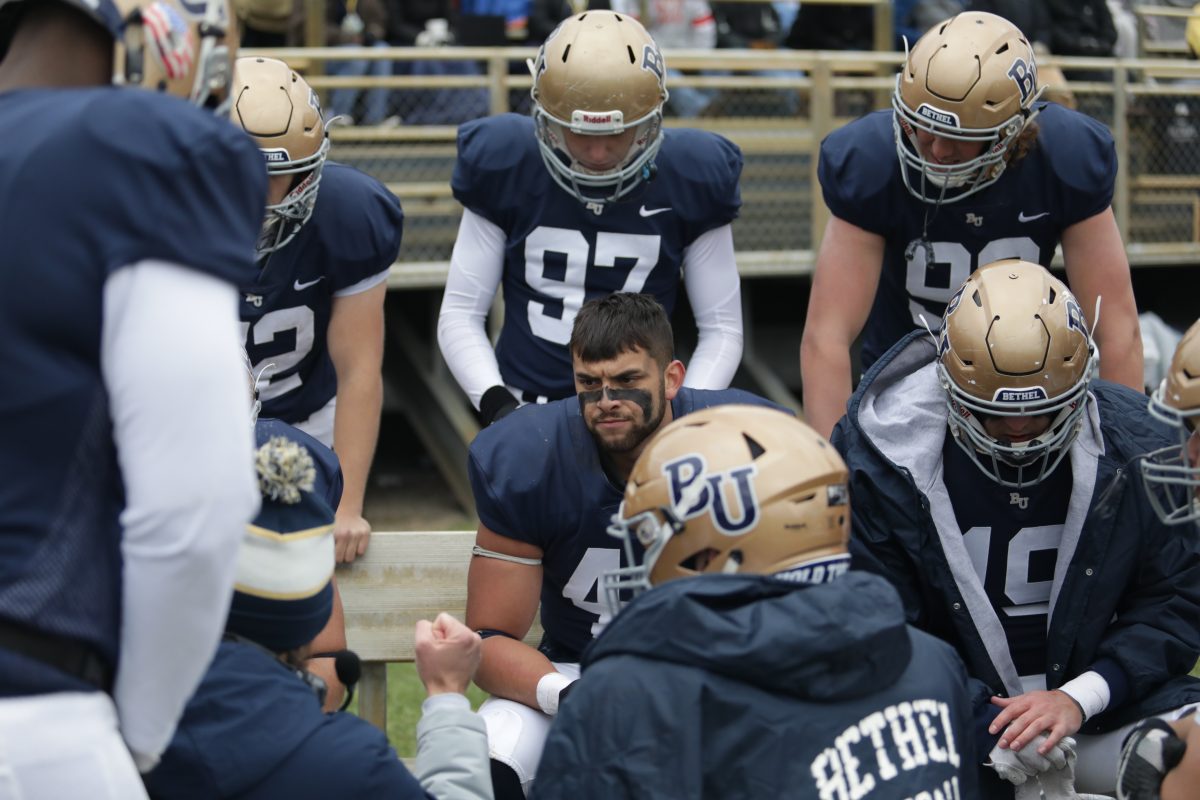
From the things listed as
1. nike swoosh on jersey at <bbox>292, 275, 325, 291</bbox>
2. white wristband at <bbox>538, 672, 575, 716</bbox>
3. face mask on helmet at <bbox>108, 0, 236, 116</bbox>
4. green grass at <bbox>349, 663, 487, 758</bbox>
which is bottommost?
green grass at <bbox>349, 663, 487, 758</bbox>

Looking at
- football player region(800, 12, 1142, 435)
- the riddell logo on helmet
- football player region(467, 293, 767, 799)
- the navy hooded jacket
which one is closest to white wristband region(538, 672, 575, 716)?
football player region(467, 293, 767, 799)

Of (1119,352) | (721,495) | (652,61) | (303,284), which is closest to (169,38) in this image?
(721,495)

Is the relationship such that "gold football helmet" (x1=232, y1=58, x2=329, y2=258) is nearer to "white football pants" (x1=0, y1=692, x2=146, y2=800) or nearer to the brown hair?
the brown hair

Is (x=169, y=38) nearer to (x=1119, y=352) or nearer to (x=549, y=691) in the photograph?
(x=549, y=691)

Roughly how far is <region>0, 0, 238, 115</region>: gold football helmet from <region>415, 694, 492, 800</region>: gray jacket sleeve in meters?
0.91

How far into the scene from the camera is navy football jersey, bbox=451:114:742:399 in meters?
4.17

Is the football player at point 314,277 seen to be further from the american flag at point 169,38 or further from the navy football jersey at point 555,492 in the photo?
the american flag at point 169,38

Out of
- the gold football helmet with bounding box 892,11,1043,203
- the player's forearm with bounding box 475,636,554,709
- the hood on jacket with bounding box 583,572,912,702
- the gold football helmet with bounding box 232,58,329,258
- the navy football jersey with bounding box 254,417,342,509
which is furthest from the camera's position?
the gold football helmet with bounding box 232,58,329,258

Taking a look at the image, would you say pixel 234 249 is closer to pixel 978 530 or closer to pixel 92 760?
pixel 92 760

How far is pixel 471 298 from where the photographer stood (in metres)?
4.35

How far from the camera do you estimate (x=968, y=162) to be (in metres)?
3.80

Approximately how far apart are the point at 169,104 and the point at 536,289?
97.6 inches

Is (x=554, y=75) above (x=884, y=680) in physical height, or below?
above

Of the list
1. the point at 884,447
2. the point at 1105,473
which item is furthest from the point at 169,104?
the point at 1105,473
